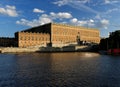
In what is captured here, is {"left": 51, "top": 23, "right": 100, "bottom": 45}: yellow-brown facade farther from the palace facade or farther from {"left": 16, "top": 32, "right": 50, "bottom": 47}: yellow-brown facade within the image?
{"left": 16, "top": 32, "right": 50, "bottom": 47}: yellow-brown facade

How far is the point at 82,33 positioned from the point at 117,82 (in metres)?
163

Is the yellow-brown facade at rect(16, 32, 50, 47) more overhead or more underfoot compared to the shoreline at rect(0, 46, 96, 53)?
more overhead

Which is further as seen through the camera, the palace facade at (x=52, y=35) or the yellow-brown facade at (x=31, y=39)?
the palace facade at (x=52, y=35)

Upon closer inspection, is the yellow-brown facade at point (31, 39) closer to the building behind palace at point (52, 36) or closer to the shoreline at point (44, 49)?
the building behind palace at point (52, 36)

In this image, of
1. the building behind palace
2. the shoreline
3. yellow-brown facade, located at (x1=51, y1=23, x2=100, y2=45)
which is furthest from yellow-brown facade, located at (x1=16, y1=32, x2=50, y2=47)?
the shoreline

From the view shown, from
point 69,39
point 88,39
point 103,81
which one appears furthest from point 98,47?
point 103,81

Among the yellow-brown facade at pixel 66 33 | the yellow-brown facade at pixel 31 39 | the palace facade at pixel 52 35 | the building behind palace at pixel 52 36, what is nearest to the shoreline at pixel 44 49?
the building behind palace at pixel 52 36

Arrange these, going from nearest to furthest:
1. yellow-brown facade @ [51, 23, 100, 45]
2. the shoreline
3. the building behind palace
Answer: the shoreline → the building behind palace → yellow-brown facade @ [51, 23, 100, 45]

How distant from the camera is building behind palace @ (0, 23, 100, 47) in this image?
149m

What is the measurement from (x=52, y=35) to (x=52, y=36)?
0.86 metres

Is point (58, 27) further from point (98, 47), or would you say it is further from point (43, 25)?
point (98, 47)

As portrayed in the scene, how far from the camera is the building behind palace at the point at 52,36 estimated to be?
148600 millimetres

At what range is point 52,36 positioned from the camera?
164 meters

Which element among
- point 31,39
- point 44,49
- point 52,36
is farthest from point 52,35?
point 44,49
